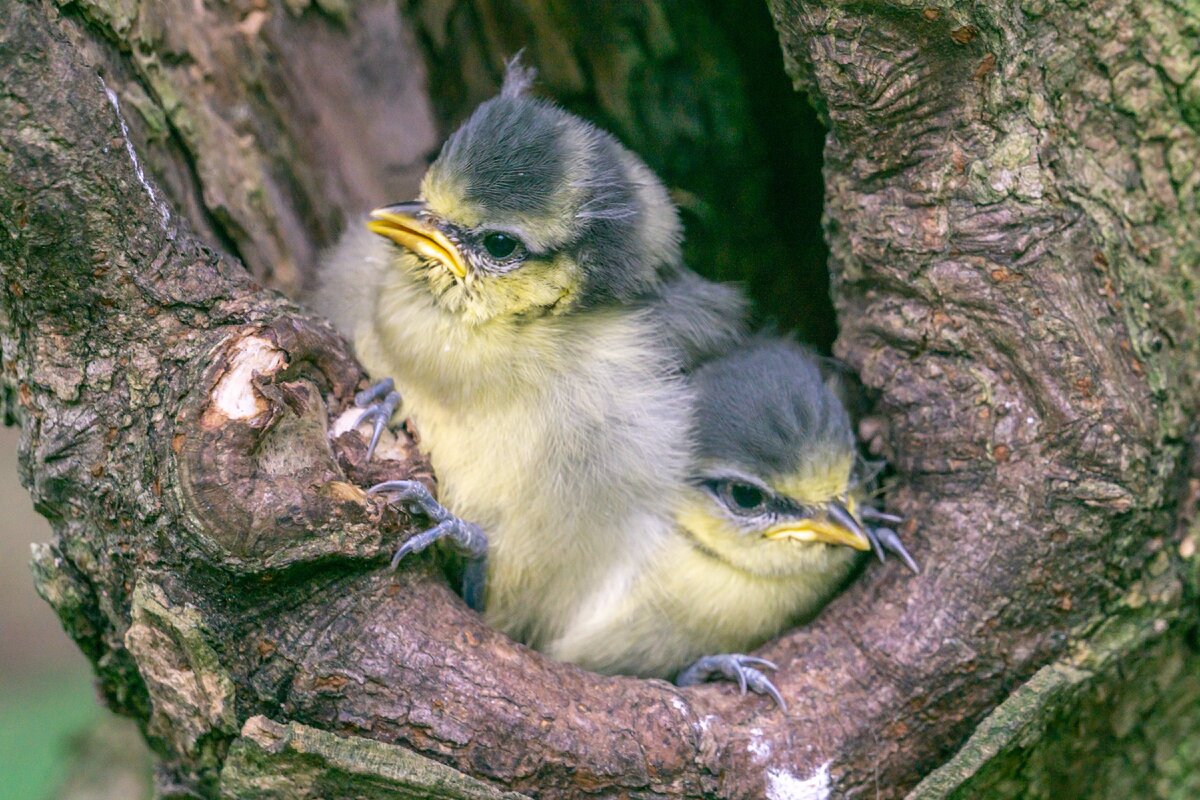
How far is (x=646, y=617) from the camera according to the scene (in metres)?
2.75

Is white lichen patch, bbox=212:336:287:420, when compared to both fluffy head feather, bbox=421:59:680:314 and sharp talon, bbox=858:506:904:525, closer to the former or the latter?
fluffy head feather, bbox=421:59:680:314

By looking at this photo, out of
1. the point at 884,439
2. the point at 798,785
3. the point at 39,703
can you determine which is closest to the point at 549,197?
the point at 884,439

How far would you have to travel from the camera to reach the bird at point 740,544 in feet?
8.97

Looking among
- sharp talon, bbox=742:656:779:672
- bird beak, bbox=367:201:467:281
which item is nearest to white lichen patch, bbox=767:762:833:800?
sharp talon, bbox=742:656:779:672

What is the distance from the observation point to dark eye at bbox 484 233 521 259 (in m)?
2.59

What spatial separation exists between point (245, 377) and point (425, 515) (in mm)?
517

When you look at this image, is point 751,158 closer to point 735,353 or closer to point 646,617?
point 735,353

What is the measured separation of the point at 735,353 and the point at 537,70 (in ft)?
3.74

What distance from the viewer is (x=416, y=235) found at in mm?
2625

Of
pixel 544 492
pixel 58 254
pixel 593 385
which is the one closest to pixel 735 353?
pixel 593 385

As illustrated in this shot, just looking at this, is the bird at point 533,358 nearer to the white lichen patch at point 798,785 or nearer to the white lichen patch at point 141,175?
the white lichen patch at point 141,175

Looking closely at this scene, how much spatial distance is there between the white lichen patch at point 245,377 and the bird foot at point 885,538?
57.8 inches

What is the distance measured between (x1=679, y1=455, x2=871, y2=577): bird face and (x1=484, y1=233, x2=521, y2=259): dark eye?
78cm

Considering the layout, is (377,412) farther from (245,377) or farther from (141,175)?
(141,175)
